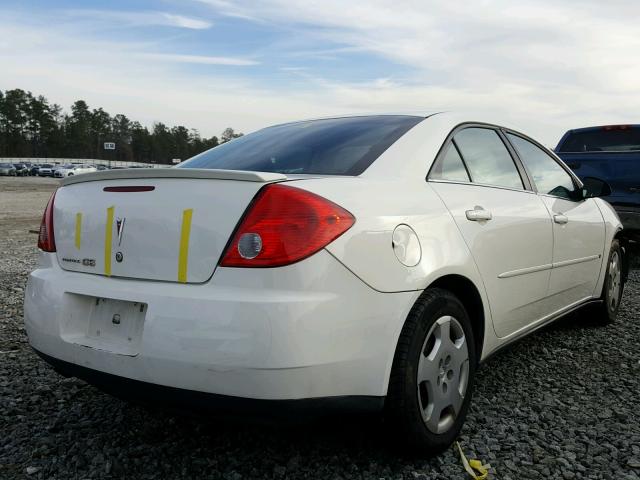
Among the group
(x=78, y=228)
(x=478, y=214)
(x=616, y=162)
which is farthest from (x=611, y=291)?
(x=78, y=228)

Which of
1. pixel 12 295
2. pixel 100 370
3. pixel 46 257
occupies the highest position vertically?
pixel 46 257

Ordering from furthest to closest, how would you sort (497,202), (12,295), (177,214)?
(12,295) < (497,202) < (177,214)

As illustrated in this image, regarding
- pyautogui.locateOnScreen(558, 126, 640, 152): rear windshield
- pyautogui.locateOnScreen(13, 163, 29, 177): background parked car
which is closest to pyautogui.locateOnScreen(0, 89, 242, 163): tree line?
pyautogui.locateOnScreen(13, 163, 29, 177): background parked car

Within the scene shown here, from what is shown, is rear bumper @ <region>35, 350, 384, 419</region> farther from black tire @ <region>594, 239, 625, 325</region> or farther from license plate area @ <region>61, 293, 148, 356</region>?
black tire @ <region>594, 239, 625, 325</region>

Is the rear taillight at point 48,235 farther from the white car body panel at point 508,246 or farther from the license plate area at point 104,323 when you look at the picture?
the white car body panel at point 508,246

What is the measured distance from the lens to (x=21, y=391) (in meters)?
3.14

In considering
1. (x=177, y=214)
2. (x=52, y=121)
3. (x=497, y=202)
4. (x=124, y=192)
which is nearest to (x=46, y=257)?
(x=124, y=192)

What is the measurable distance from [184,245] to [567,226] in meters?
2.54

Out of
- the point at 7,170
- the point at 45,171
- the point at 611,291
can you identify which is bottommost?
the point at 45,171

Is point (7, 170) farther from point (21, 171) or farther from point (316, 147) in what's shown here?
point (316, 147)

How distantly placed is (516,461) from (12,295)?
4656 millimetres

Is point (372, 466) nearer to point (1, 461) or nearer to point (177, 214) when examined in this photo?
point (177, 214)

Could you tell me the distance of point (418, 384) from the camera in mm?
Answer: 2234

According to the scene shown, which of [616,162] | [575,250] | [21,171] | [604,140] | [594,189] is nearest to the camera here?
[575,250]
